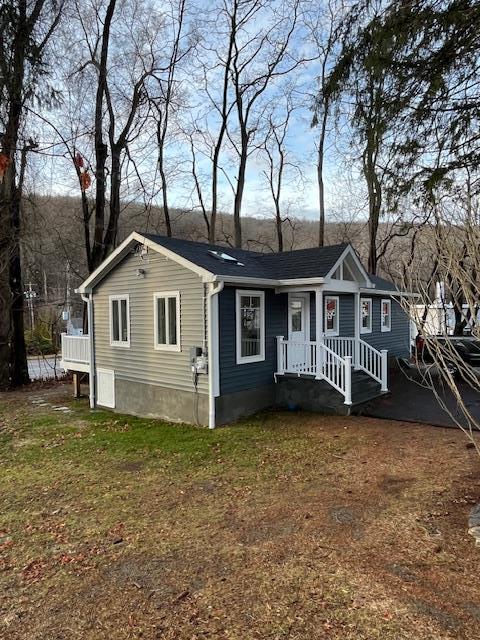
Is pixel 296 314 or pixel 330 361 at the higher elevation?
pixel 296 314

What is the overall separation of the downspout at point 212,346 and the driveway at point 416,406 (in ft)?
11.0

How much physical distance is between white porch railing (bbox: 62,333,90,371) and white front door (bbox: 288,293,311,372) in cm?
570

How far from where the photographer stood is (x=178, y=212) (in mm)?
23516

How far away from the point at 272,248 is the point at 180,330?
18005 mm

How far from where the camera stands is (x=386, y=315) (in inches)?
597

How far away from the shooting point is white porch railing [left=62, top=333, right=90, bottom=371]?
471 inches

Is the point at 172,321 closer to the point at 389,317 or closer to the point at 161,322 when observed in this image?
the point at 161,322

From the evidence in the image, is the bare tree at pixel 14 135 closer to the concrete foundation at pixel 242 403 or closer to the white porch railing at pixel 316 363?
the concrete foundation at pixel 242 403

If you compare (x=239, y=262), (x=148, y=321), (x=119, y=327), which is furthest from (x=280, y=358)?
(x=119, y=327)

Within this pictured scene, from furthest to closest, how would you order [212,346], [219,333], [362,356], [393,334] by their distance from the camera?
[393,334], [362,356], [219,333], [212,346]

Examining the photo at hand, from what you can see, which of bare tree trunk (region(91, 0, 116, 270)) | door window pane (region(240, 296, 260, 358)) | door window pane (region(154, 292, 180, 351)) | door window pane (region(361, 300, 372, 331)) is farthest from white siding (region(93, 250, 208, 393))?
door window pane (region(361, 300, 372, 331))

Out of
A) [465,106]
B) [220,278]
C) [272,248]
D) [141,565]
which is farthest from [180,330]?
[272,248]

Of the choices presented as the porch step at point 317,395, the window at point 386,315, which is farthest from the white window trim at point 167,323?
the window at point 386,315

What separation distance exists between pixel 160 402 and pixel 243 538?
5724 millimetres
